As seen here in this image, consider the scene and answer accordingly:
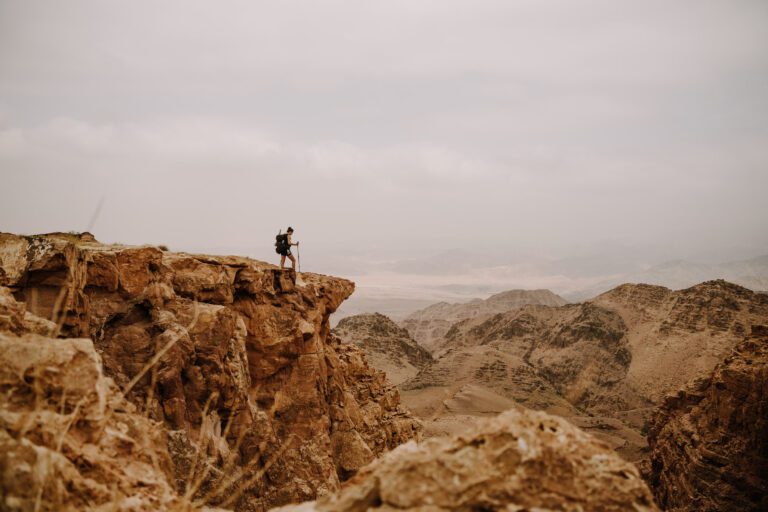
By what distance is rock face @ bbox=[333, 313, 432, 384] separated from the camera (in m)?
57.1

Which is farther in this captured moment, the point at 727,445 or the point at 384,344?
the point at 384,344

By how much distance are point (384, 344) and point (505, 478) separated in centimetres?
5700

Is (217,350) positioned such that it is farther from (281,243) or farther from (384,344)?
(384,344)

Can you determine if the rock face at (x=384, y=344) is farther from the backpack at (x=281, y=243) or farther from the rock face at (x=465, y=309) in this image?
the backpack at (x=281, y=243)

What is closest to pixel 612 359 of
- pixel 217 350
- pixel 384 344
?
pixel 384 344

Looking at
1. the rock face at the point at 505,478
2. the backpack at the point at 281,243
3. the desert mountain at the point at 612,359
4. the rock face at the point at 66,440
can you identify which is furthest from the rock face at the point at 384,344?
the rock face at the point at 505,478

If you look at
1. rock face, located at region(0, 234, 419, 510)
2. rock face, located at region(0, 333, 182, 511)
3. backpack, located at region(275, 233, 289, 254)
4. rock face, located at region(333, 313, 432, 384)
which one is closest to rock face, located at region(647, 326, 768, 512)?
rock face, located at region(0, 234, 419, 510)

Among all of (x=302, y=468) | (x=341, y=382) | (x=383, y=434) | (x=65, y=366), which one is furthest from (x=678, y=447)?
(x=65, y=366)

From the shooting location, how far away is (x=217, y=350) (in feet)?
43.3

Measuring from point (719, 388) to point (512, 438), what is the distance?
20.0 m

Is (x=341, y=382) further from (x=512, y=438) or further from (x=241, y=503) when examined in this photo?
(x=512, y=438)

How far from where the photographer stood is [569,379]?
5416cm

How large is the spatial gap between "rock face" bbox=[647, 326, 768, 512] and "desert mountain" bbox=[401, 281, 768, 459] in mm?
16663

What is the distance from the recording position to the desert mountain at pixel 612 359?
46.2 metres
